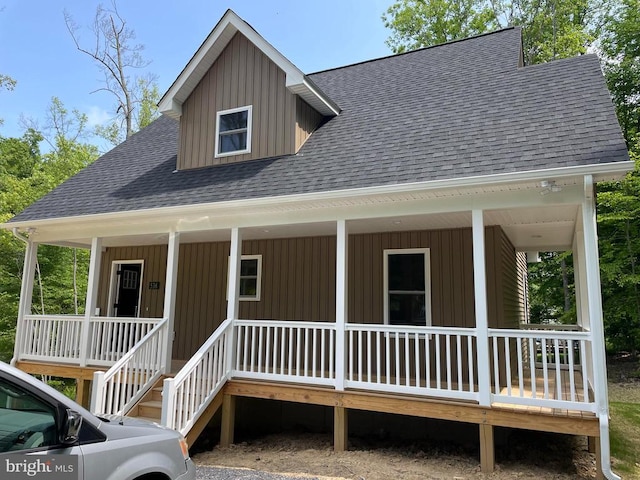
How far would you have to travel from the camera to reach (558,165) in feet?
17.7

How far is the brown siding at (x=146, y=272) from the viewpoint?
10.8 meters

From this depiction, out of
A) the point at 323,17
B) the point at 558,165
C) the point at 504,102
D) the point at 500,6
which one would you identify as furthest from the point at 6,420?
the point at 500,6

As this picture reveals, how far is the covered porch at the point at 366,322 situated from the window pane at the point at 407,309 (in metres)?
0.15

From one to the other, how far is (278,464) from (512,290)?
20.3 feet

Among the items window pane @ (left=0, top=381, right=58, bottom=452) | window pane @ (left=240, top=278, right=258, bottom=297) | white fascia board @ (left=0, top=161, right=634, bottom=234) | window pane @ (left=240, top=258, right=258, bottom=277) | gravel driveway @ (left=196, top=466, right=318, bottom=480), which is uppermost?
white fascia board @ (left=0, top=161, right=634, bottom=234)

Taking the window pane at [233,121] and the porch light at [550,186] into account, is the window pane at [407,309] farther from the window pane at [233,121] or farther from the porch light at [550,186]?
the window pane at [233,121]

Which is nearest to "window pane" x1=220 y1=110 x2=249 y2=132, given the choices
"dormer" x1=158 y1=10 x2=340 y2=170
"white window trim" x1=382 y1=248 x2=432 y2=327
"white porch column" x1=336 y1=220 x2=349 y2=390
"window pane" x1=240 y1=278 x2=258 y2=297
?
"dormer" x1=158 y1=10 x2=340 y2=170

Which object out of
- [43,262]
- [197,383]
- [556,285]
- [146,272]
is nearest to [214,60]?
[146,272]

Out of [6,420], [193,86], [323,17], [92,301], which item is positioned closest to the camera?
[6,420]

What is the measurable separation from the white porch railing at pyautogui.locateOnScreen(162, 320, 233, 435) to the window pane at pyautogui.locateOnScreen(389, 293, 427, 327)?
A: 9.29ft

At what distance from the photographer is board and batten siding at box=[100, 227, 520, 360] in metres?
7.69

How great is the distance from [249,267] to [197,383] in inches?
140

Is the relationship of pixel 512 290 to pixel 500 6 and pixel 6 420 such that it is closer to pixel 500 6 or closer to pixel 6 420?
pixel 6 420

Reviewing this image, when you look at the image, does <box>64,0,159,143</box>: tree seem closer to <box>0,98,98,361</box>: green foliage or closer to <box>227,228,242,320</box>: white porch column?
<box>0,98,98,361</box>: green foliage
